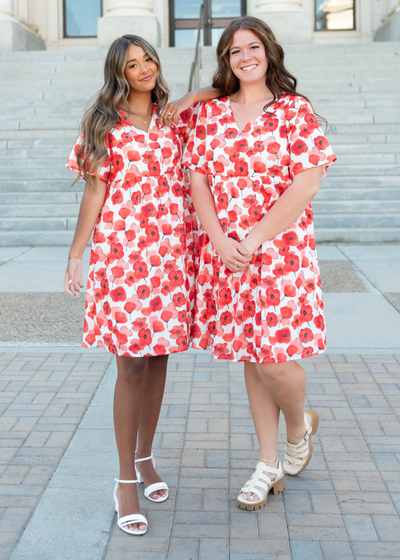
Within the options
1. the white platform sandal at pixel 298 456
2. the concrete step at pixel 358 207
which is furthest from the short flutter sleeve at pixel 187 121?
the concrete step at pixel 358 207

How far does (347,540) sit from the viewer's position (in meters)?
2.49

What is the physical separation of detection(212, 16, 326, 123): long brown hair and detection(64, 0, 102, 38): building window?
17.7m

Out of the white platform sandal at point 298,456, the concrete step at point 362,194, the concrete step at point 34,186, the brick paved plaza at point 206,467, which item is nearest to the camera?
the brick paved plaza at point 206,467

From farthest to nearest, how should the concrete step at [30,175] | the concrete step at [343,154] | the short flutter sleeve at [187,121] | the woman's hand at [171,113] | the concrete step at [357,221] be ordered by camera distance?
the concrete step at [343,154] < the concrete step at [30,175] < the concrete step at [357,221] < the short flutter sleeve at [187,121] < the woman's hand at [171,113]

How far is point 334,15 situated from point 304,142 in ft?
58.5

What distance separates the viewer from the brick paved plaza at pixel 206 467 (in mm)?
2490

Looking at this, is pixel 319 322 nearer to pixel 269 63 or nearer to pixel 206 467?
pixel 206 467

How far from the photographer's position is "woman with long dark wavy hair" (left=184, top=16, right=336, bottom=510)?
2.61 metres

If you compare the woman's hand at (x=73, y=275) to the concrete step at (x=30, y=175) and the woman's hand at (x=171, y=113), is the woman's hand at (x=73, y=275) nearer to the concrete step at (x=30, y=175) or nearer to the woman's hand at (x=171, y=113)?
the woman's hand at (x=171, y=113)

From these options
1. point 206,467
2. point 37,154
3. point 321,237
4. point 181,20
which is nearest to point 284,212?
point 206,467

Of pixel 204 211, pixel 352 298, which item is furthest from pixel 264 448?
pixel 352 298

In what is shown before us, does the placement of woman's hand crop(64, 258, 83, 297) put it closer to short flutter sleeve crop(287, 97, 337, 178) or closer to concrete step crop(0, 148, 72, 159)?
short flutter sleeve crop(287, 97, 337, 178)

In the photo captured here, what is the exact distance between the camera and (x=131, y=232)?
263 cm

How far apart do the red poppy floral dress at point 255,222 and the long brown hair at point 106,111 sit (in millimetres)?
Result: 321
